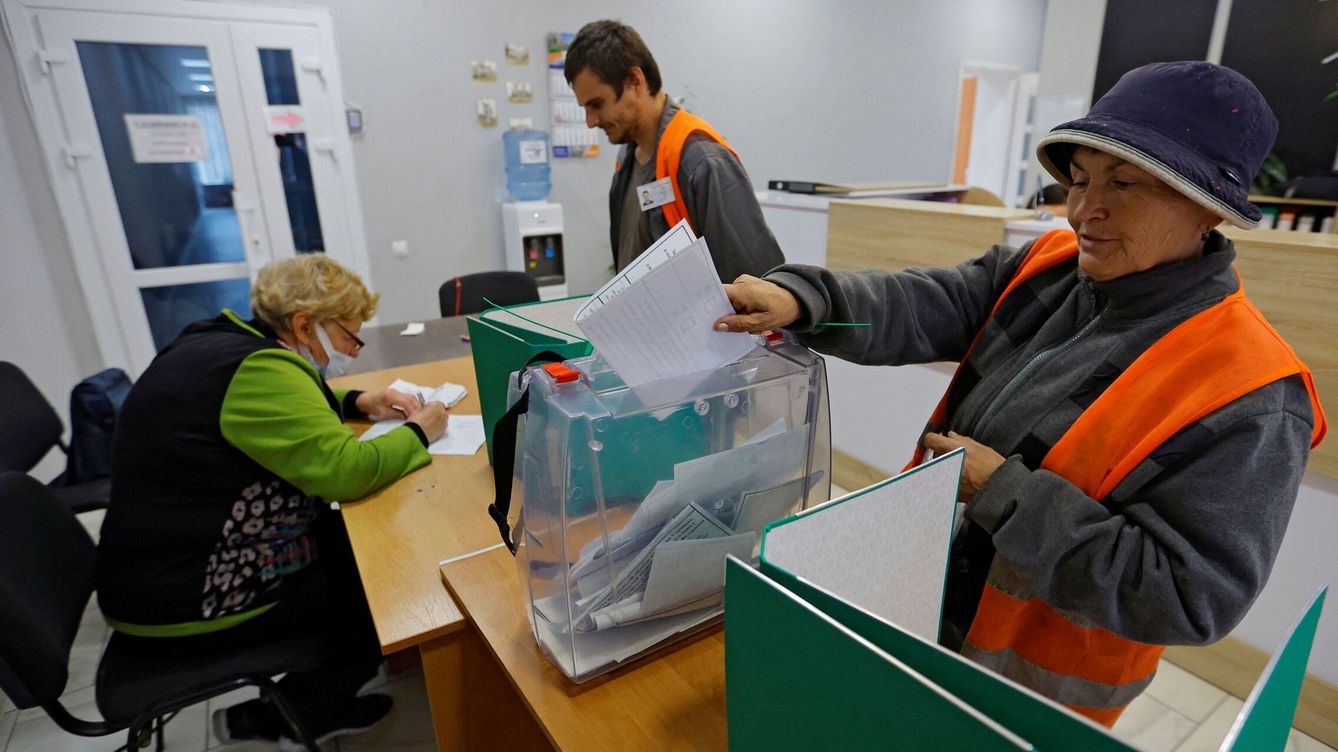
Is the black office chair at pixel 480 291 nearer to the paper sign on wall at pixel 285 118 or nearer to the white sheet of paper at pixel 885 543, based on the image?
the paper sign on wall at pixel 285 118

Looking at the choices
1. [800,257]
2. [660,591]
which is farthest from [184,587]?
[800,257]

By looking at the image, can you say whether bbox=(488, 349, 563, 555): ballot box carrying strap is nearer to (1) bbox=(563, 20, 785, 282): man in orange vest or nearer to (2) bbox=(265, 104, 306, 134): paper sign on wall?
(1) bbox=(563, 20, 785, 282): man in orange vest

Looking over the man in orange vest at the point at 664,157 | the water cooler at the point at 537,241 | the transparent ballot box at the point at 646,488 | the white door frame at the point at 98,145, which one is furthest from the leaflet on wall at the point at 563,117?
the transparent ballot box at the point at 646,488

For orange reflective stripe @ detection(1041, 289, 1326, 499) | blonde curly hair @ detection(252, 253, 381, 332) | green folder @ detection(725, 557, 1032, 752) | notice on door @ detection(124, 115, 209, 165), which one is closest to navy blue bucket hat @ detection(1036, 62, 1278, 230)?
orange reflective stripe @ detection(1041, 289, 1326, 499)

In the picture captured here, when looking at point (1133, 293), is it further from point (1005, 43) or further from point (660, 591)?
point (1005, 43)

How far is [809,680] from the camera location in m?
0.47

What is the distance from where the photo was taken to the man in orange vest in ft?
5.51

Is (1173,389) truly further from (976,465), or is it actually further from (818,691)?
(818,691)

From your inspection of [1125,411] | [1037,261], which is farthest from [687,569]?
[1037,261]

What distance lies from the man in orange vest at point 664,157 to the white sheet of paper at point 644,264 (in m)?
1.00

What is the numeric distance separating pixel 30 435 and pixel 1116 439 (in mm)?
2803

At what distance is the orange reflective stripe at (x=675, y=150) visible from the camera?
1723 millimetres

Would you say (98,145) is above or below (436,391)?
above

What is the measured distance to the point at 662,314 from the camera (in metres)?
0.73
